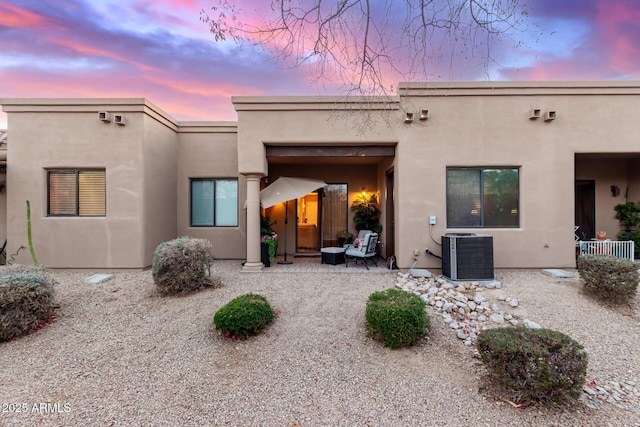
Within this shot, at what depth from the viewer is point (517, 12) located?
3.21 metres

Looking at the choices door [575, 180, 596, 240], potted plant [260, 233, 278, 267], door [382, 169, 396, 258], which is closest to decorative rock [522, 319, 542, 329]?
door [382, 169, 396, 258]

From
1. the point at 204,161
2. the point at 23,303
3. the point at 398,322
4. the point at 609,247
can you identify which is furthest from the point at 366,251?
the point at 23,303

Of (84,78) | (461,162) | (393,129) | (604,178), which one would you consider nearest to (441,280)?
(461,162)

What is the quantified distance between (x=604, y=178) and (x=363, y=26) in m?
9.48

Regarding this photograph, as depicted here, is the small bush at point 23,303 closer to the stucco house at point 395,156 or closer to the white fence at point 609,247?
the stucco house at point 395,156

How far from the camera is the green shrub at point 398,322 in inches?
142

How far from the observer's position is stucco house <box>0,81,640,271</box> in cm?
682

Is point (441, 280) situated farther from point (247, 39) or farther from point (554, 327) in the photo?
point (247, 39)

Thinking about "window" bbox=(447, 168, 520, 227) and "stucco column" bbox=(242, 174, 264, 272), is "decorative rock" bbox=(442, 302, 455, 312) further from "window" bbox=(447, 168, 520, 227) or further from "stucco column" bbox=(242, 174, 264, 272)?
"stucco column" bbox=(242, 174, 264, 272)

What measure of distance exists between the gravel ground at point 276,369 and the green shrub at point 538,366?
18cm

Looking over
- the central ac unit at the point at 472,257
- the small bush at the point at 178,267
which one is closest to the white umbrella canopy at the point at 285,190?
the small bush at the point at 178,267

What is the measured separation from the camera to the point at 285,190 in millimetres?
8062

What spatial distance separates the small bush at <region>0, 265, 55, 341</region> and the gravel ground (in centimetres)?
19

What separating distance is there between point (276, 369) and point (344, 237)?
19.9ft
